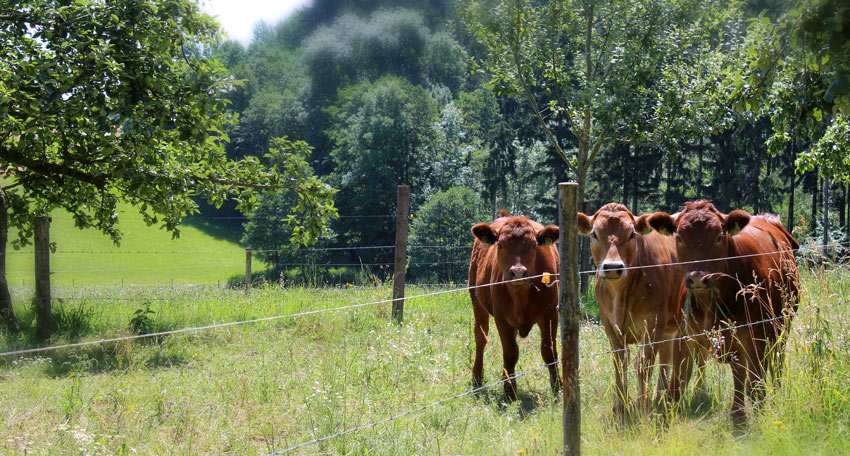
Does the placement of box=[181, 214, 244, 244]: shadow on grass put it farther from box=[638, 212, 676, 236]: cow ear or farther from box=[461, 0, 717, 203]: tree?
box=[638, 212, 676, 236]: cow ear

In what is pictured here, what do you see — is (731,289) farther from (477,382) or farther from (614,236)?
(477,382)

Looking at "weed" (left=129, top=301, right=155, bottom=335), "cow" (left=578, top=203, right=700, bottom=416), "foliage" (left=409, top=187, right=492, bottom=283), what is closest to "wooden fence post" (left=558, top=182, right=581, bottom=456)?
"cow" (left=578, top=203, right=700, bottom=416)

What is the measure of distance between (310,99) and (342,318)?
2009 inches

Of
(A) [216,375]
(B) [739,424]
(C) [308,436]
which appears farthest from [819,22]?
(A) [216,375]

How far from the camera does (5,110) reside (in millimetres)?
7059

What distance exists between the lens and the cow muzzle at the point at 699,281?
5113mm

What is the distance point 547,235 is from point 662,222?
1.04 meters

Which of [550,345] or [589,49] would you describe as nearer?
[550,345]

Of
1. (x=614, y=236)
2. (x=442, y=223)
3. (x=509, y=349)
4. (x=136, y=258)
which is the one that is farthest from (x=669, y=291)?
(x=136, y=258)

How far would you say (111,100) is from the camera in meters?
7.72

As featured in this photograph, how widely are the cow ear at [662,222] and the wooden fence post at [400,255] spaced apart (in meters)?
4.36

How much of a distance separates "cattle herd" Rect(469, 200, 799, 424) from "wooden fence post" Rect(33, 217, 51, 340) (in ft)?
19.7

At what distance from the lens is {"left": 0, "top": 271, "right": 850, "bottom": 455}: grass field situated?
172 inches

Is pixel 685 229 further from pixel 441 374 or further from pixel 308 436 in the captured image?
pixel 308 436
